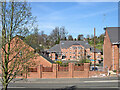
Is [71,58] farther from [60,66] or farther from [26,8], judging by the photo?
[26,8]

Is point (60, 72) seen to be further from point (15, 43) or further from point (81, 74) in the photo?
point (15, 43)

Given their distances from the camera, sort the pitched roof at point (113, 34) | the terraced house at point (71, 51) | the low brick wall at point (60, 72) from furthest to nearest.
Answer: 1. the terraced house at point (71, 51)
2. the pitched roof at point (113, 34)
3. the low brick wall at point (60, 72)

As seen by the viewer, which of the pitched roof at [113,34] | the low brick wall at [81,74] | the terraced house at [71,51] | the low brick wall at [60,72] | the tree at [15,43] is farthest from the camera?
the terraced house at [71,51]

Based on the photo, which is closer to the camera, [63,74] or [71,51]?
[63,74]

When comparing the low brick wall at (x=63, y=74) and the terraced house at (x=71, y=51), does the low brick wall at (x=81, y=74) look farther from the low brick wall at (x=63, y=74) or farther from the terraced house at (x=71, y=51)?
the terraced house at (x=71, y=51)

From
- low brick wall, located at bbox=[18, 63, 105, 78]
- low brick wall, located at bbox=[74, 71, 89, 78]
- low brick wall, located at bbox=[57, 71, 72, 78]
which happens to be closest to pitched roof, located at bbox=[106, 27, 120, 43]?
low brick wall, located at bbox=[18, 63, 105, 78]

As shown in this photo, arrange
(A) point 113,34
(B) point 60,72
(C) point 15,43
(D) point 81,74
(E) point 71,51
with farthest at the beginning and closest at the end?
(E) point 71,51, (A) point 113,34, (D) point 81,74, (B) point 60,72, (C) point 15,43

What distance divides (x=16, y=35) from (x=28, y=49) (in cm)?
65

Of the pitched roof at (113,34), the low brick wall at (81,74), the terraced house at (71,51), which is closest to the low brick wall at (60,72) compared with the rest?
the low brick wall at (81,74)

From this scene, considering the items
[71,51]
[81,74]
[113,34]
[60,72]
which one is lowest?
[81,74]

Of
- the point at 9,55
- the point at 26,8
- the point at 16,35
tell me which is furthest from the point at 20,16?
the point at 9,55

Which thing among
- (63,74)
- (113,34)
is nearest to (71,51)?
(113,34)

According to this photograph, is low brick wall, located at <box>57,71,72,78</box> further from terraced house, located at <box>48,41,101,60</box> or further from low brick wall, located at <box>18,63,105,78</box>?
terraced house, located at <box>48,41,101,60</box>

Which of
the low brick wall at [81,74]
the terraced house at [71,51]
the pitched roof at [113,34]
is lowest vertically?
the low brick wall at [81,74]
